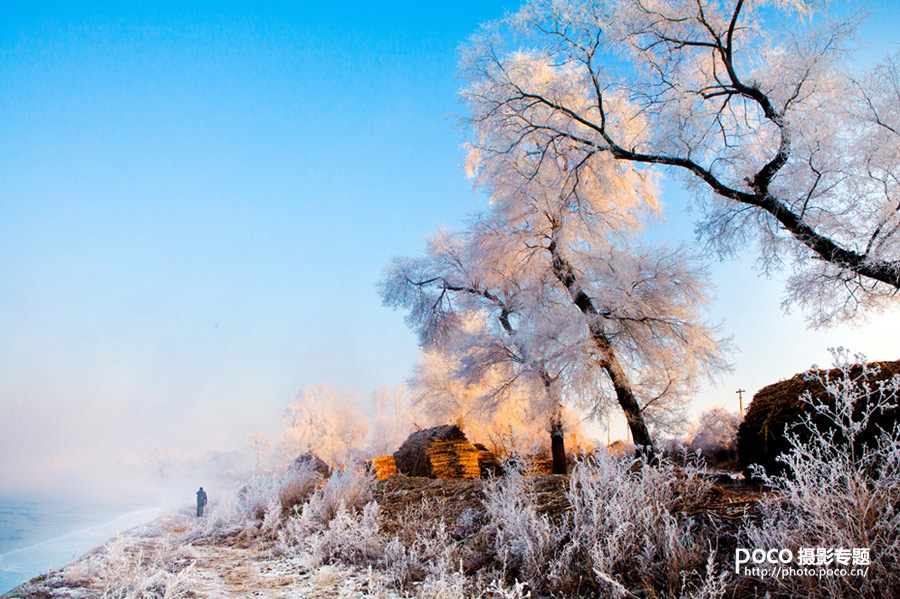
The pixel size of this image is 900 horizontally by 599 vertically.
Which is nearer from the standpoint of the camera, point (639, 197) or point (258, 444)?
point (639, 197)

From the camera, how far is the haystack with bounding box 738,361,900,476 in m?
4.65

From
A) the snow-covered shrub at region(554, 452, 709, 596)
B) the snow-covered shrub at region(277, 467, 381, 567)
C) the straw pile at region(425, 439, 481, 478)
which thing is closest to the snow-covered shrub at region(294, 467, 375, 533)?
the snow-covered shrub at region(277, 467, 381, 567)

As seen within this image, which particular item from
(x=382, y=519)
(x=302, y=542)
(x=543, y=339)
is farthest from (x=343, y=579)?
(x=543, y=339)

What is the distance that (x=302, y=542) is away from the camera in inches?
200

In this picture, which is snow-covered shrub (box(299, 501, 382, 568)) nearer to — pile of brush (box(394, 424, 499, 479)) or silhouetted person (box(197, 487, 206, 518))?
silhouetted person (box(197, 487, 206, 518))

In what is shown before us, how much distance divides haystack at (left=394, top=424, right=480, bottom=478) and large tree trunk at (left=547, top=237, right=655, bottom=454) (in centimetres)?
425

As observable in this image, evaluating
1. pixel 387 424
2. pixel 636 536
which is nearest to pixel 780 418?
pixel 636 536

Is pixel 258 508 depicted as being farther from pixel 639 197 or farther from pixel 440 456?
pixel 639 197

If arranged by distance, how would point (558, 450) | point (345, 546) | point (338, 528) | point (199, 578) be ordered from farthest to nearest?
point (558, 450) → point (338, 528) → point (345, 546) → point (199, 578)

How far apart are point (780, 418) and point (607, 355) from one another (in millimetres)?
6646

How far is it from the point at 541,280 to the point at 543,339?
2131mm

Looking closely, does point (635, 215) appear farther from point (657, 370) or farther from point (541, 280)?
point (657, 370)

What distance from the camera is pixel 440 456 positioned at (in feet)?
42.4

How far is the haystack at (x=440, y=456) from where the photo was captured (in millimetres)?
12766
